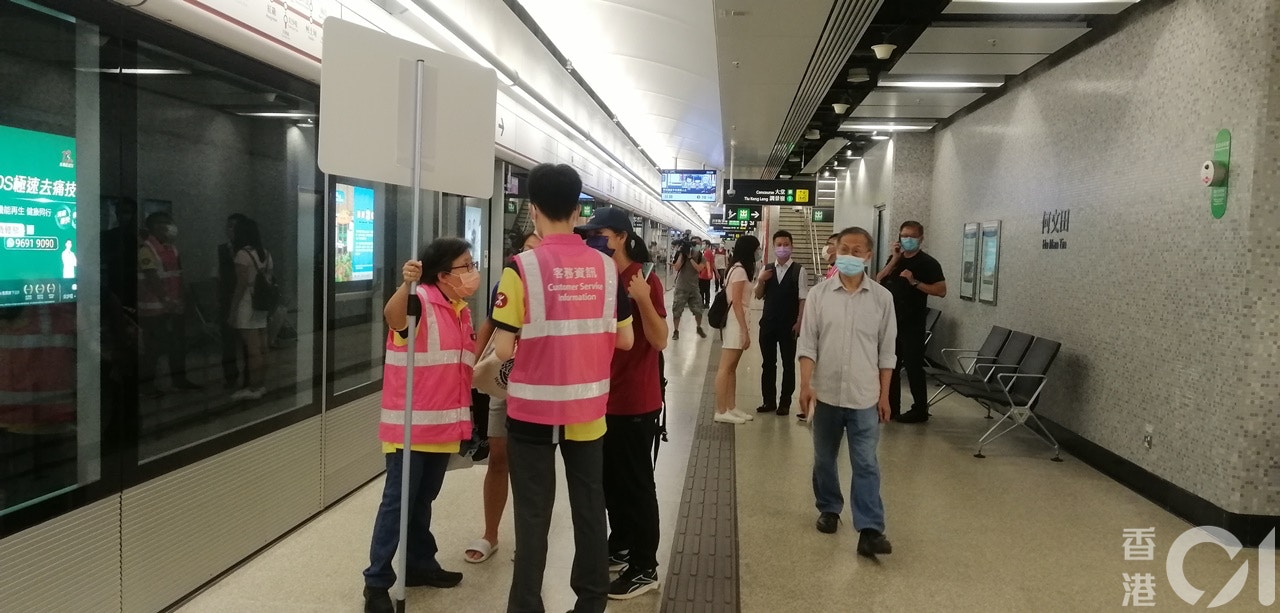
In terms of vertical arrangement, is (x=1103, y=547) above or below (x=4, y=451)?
below

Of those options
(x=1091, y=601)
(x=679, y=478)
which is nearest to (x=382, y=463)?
(x=679, y=478)

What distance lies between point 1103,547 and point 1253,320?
1383 millimetres

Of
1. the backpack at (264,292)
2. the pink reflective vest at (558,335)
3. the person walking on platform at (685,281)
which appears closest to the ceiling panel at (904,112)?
the person walking on platform at (685,281)

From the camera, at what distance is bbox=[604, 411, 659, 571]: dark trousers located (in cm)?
329

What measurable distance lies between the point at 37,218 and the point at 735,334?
4864mm

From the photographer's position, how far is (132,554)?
2939 mm

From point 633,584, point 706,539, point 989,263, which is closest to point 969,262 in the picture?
point 989,263

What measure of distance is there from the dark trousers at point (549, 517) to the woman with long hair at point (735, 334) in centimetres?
377

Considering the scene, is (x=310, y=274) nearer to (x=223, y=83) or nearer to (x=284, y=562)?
(x=223, y=83)

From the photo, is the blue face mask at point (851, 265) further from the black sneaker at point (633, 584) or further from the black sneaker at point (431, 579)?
the black sneaker at point (431, 579)

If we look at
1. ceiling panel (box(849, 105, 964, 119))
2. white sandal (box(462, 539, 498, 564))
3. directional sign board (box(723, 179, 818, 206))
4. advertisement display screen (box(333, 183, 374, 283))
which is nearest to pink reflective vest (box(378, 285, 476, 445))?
white sandal (box(462, 539, 498, 564))

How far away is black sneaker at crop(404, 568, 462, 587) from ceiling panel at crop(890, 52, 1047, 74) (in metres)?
5.69

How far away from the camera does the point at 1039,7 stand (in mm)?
5480

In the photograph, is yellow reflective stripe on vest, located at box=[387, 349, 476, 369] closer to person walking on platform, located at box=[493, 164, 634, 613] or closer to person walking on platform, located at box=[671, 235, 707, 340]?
person walking on platform, located at box=[493, 164, 634, 613]
